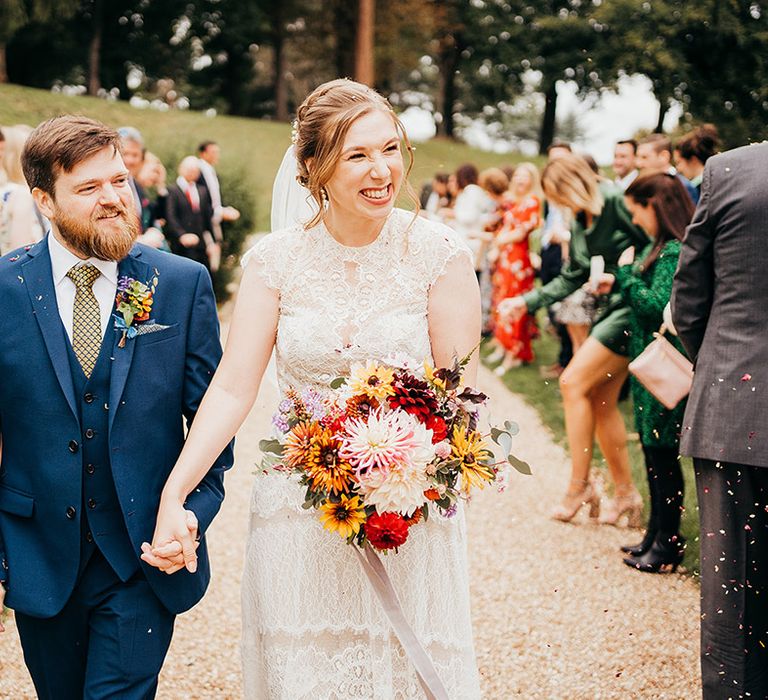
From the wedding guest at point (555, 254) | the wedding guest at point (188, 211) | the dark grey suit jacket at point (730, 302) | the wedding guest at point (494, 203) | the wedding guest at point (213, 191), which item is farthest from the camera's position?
the wedding guest at point (494, 203)

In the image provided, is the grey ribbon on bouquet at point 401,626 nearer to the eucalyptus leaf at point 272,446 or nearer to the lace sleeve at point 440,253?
the eucalyptus leaf at point 272,446

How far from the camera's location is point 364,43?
32.8 metres

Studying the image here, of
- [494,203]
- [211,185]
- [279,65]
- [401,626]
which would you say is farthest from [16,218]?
[279,65]

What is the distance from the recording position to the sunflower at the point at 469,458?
2.79 m

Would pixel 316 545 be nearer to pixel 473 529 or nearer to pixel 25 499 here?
pixel 25 499

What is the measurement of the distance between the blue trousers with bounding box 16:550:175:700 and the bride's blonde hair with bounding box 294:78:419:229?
129 cm

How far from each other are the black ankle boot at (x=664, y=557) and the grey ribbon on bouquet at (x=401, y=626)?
3.36 meters

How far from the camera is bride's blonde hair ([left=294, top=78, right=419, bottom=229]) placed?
9.86ft

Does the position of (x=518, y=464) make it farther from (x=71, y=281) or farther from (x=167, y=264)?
(x=71, y=281)

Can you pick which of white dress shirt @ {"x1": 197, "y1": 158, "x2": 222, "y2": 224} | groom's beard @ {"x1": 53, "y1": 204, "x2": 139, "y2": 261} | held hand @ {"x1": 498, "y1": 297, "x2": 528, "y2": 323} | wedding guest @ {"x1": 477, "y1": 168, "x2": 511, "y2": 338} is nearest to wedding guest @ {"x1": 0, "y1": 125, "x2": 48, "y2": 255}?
held hand @ {"x1": 498, "y1": 297, "x2": 528, "y2": 323}

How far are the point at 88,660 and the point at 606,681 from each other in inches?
105

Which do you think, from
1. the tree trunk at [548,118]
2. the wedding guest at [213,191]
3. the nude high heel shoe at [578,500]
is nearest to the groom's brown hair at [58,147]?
the nude high heel shoe at [578,500]

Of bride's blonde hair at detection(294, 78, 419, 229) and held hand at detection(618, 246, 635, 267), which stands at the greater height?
bride's blonde hair at detection(294, 78, 419, 229)

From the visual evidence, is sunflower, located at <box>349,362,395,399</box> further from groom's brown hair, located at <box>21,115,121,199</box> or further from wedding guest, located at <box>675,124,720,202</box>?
wedding guest, located at <box>675,124,720,202</box>
